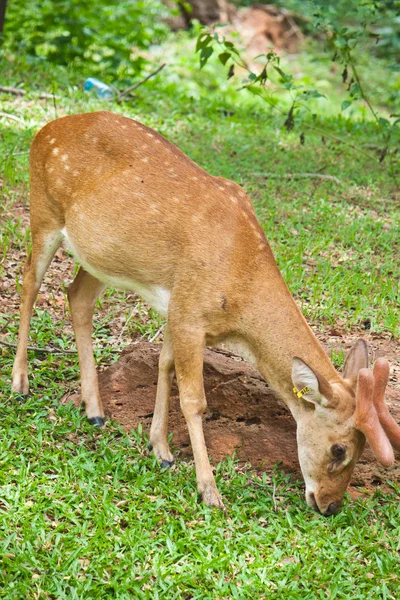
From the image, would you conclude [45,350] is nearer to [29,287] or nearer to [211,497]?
[29,287]

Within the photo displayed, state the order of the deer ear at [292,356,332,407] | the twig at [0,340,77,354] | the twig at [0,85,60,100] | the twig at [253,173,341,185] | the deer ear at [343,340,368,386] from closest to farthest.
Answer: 1. the deer ear at [292,356,332,407]
2. the deer ear at [343,340,368,386]
3. the twig at [0,340,77,354]
4. the twig at [253,173,341,185]
5. the twig at [0,85,60,100]

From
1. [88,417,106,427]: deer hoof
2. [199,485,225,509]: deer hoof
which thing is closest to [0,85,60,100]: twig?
[88,417,106,427]: deer hoof

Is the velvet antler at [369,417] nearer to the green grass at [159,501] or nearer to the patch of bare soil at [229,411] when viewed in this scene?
the green grass at [159,501]

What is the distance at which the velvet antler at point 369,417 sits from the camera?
4508 millimetres

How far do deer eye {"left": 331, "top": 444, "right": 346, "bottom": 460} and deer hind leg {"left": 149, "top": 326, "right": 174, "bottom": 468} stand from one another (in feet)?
3.57

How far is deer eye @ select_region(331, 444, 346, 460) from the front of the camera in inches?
188

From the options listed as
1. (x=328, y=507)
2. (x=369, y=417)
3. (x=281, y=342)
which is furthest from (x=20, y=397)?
(x=369, y=417)

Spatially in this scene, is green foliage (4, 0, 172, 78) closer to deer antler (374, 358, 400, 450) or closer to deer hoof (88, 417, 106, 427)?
deer hoof (88, 417, 106, 427)

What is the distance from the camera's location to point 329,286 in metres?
7.46

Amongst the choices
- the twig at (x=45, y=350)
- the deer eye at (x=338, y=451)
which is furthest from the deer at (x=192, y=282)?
the twig at (x=45, y=350)

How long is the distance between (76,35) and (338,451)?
9650 mm

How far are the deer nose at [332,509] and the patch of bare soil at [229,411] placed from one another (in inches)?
12.5

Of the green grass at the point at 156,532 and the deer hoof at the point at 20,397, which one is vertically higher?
the green grass at the point at 156,532

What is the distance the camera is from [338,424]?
4.79 metres
